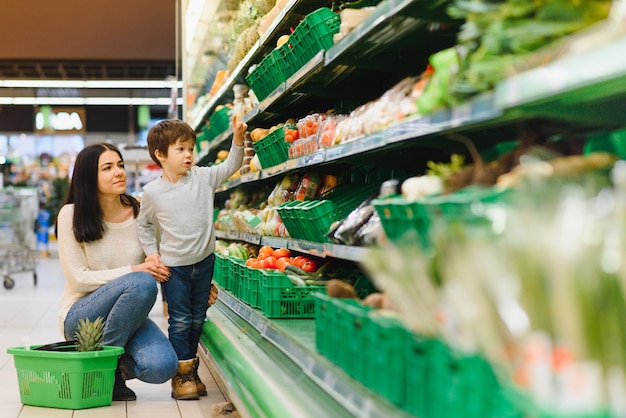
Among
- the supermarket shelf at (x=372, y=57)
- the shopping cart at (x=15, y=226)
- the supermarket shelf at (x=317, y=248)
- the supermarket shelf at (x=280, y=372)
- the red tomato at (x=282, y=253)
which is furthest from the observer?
the shopping cart at (x=15, y=226)

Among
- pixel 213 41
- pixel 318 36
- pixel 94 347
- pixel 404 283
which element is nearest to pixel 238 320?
pixel 94 347

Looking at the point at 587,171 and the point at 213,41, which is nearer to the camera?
the point at 587,171

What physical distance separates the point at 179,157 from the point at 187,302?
73 centimetres

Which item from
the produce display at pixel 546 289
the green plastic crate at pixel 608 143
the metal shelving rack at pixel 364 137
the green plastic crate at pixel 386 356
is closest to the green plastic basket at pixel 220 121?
the metal shelving rack at pixel 364 137

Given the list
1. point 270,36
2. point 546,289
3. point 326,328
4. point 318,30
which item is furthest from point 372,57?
point 546,289

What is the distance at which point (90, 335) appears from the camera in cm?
375

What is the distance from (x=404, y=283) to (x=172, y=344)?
2704 millimetres

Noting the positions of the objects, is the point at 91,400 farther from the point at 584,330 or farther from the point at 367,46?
the point at 584,330

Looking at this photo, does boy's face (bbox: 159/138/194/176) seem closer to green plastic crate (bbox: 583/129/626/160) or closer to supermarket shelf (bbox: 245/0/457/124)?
supermarket shelf (bbox: 245/0/457/124)

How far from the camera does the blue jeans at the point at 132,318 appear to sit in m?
3.88

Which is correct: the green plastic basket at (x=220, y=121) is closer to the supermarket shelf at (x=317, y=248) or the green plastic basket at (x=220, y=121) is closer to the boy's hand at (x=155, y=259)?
the supermarket shelf at (x=317, y=248)

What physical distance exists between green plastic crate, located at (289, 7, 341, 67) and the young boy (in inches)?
36.0

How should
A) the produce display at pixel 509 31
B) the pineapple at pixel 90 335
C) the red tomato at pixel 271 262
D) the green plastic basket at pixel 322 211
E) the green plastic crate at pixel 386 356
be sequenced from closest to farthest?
the produce display at pixel 509 31 → the green plastic crate at pixel 386 356 → the green plastic basket at pixel 322 211 → the pineapple at pixel 90 335 → the red tomato at pixel 271 262

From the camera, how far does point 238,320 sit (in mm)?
4223
